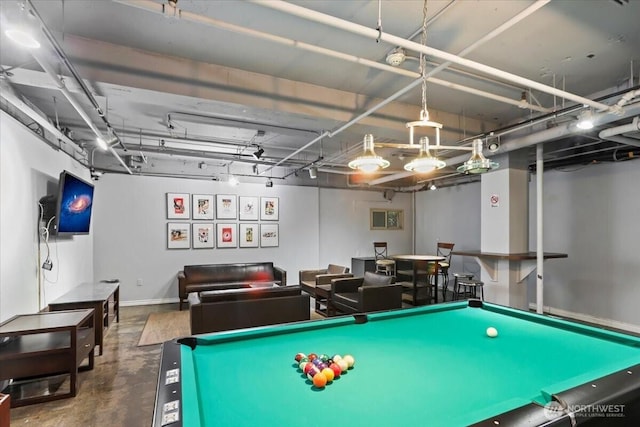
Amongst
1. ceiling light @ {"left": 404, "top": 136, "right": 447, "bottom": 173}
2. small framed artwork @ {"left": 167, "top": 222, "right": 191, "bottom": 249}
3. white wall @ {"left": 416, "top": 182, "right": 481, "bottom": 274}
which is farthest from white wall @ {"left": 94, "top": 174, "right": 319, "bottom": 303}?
ceiling light @ {"left": 404, "top": 136, "right": 447, "bottom": 173}

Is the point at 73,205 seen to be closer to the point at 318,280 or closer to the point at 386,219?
the point at 318,280

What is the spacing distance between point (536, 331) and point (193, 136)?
17.0 feet

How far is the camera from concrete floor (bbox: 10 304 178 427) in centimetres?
249

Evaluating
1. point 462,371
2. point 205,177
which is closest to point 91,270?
point 205,177

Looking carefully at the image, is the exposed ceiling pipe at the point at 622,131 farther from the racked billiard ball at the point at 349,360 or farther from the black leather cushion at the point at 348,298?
the racked billiard ball at the point at 349,360

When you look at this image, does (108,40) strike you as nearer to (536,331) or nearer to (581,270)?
(536,331)

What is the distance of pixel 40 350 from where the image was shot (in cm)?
274

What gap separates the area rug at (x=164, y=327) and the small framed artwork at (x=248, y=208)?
8.03 feet

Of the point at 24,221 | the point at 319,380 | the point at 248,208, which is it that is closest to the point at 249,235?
the point at 248,208

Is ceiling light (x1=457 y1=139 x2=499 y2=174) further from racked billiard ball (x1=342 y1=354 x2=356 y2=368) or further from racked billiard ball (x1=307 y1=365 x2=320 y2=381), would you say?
racked billiard ball (x1=307 y1=365 x2=320 y2=381)

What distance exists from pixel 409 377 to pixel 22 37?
2534 millimetres

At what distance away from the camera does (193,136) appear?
520 centimetres

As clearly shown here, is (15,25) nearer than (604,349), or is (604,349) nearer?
(15,25)

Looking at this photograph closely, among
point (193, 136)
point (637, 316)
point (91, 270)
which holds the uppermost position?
point (193, 136)
